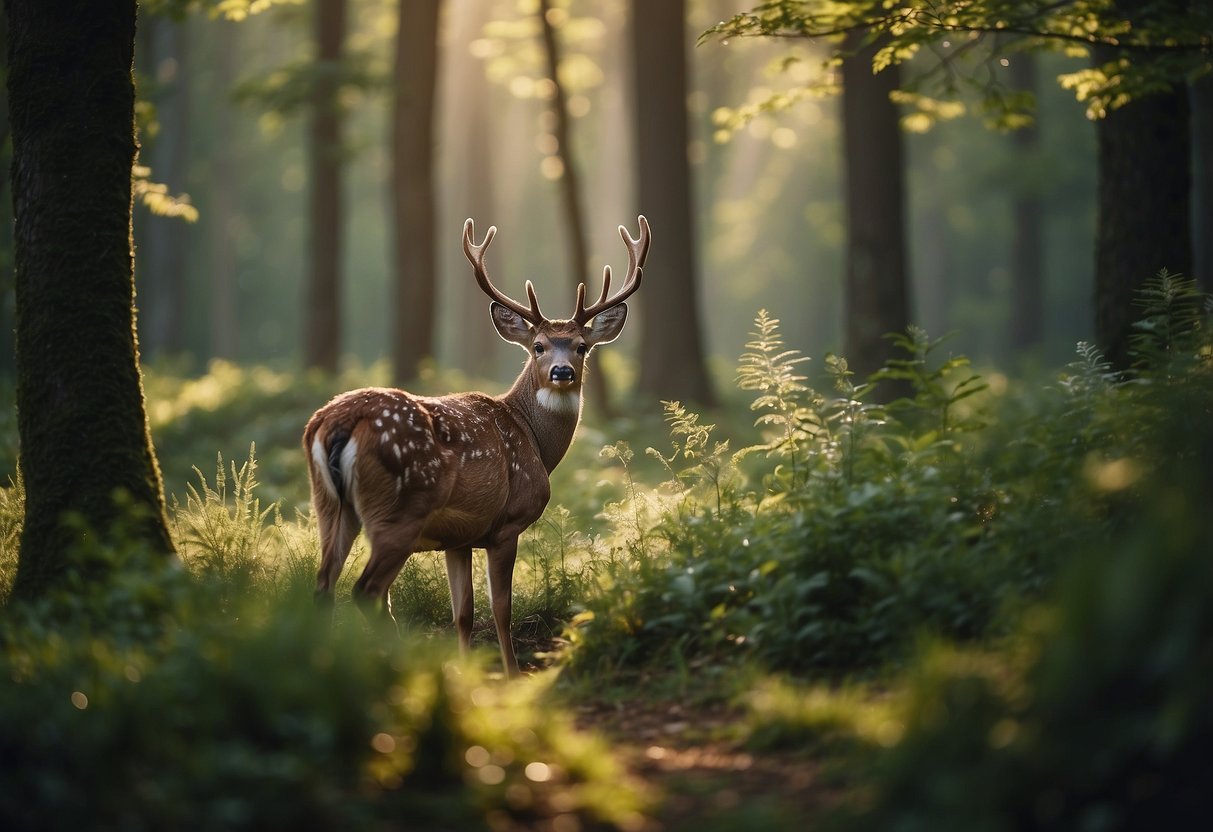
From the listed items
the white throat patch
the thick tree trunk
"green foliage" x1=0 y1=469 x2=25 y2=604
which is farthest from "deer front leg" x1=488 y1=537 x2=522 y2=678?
the thick tree trunk

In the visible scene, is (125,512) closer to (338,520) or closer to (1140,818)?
(338,520)

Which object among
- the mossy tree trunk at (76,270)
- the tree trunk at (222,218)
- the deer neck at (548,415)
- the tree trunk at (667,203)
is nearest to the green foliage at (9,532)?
the mossy tree trunk at (76,270)

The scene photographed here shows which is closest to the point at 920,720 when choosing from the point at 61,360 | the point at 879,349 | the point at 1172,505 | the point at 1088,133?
the point at 1172,505

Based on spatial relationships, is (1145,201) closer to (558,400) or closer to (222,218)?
(558,400)

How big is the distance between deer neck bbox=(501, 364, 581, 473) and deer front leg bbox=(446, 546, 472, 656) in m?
0.98

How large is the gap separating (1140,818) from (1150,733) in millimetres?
230

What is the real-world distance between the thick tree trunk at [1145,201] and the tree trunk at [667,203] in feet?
30.5

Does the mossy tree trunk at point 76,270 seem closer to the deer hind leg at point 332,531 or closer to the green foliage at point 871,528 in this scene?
the deer hind leg at point 332,531

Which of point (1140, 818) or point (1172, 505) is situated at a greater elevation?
point (1172, 505)

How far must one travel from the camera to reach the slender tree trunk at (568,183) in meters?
17.9

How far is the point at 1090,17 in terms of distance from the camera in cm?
847

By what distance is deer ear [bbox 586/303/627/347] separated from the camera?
331 inches

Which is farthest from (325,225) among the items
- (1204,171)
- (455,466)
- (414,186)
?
(455,466)

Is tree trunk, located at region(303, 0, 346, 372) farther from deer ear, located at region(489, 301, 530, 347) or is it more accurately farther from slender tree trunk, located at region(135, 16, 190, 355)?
deer ear, located at region(489, 301, 530, 347)
